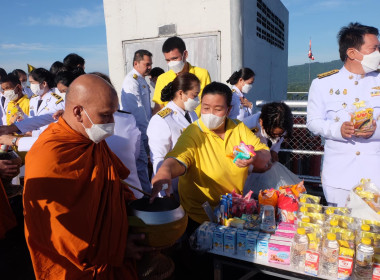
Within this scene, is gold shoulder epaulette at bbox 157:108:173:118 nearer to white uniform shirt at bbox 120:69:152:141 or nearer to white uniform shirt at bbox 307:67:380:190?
white uniform shirt at bbox 307:67:380:190

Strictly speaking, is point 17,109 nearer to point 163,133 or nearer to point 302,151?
point 163,133

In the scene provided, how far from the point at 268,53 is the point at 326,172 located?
812cm

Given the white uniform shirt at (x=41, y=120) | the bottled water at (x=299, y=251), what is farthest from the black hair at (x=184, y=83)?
the bottled water at (x=299, y=251)

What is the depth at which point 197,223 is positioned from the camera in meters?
2.56

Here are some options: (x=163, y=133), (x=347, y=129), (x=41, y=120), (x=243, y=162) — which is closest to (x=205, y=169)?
(x=243, y=162)

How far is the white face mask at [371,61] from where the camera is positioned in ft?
8.85

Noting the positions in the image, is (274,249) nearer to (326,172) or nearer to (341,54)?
(326,172)

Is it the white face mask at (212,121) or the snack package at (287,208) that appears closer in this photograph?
the snack package at (287,208)

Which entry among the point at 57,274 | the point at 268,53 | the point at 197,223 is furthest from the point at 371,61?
the point at 268,53

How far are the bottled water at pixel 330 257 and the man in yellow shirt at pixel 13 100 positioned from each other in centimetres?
568

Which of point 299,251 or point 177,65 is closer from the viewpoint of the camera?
point 299,251

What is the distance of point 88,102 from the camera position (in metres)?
1.85

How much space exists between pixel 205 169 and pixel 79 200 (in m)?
1.18

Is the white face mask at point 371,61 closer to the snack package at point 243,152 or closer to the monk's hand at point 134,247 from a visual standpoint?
the snack package at point 243,152
